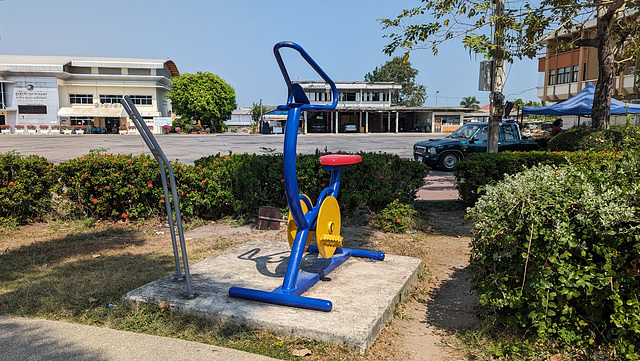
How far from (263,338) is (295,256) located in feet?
2.50

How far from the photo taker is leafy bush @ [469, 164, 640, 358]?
8.67ft

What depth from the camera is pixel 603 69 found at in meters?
10.1

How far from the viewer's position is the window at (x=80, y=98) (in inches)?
2388

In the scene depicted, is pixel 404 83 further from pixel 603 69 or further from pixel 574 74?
pixel 603 69

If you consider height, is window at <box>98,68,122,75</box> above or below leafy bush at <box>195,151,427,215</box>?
above

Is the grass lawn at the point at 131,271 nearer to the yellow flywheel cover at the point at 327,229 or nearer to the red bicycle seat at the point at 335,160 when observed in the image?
the yellow flywheel cover at the point at 327,229

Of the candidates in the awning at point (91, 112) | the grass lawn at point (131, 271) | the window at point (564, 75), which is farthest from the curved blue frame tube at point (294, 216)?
the awning at point (91, 112)

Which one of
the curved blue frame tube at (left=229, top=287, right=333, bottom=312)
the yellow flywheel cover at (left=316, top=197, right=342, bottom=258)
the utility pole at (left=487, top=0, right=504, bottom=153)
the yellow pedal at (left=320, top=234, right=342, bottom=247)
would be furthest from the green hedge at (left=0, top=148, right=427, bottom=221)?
the utility pole at (left=487, top=0, right=504, bottom=153)

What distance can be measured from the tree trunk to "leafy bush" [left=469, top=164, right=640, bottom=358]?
8.08 m

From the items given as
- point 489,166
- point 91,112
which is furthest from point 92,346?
point 91,112

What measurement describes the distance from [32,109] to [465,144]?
5939 cm

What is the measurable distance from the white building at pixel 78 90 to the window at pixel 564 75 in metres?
44.4

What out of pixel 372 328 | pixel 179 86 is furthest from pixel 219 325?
pixel 179 86

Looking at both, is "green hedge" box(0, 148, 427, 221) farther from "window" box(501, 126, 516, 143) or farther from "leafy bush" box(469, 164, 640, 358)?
"window" box(501, 126, 516, 143)
